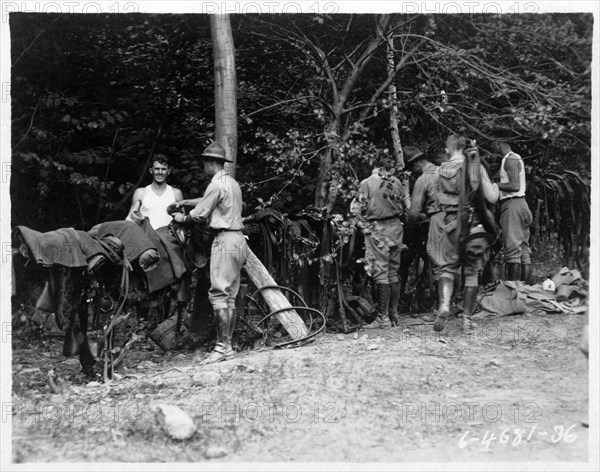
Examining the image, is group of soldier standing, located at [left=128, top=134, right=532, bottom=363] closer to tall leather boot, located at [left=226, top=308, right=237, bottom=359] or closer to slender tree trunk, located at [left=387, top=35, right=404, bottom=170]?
tall leather boot, located at [left=226, top=308, right=237, bottom=359]

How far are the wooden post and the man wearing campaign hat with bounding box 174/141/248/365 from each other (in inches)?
17.4

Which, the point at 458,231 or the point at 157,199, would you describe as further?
the point at 157,199

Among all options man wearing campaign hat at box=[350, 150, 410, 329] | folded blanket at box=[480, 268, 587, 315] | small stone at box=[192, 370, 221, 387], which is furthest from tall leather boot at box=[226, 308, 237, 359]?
folded blanket at box=[480, 268, 587, 315]

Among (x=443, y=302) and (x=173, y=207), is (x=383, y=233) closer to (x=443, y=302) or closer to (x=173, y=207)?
(x=443, y=302)

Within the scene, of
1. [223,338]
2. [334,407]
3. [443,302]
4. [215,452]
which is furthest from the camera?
[443,302]

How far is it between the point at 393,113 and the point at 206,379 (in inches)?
177

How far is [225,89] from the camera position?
26.3 feet

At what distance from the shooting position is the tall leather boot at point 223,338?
7262 millimetres

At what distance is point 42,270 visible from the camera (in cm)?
654

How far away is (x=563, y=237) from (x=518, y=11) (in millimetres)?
4142

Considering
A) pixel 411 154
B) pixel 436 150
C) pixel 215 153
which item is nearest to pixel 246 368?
pixel 215 153

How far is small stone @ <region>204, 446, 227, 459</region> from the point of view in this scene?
16.9ft

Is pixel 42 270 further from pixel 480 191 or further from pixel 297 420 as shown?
pixel 480 191

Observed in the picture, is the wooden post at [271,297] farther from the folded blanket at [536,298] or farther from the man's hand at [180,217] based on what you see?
the folded blanket at [536,298]
